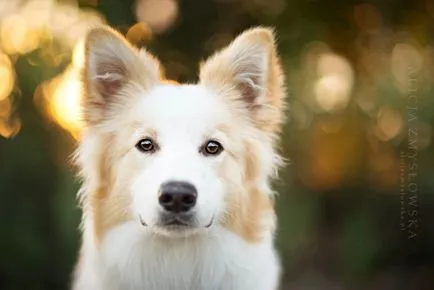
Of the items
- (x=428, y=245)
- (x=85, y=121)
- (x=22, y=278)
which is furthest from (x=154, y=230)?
(x=428, y=245)

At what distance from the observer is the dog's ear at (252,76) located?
1.48m

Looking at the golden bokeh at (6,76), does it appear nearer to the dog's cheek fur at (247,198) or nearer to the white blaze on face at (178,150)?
the white blaze on face at (178,150)

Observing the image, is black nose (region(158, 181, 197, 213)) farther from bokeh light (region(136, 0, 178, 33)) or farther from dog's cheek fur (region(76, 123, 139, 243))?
bokeh light (region(136, 0, 178, 33))

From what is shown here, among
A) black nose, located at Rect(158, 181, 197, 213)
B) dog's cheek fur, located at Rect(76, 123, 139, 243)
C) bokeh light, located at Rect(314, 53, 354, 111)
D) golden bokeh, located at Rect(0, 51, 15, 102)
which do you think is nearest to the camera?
black nose, located at Rect(158, 181, 197, 213)

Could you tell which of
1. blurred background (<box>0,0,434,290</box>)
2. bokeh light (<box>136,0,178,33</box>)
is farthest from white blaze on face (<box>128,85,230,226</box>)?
bokeh light (<box>136,0,178,33</box>)

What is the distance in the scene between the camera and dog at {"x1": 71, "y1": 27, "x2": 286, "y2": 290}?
1.38 metres

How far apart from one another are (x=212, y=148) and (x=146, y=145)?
0.48 ft

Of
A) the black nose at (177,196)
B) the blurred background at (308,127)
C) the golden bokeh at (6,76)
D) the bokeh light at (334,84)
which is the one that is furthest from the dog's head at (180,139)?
the bokeh light at (334,84)

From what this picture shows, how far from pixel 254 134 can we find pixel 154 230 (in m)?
0.33

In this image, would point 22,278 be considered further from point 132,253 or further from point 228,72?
point 228,72

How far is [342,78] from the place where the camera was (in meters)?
2.59

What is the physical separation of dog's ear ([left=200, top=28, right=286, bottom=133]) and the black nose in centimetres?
28

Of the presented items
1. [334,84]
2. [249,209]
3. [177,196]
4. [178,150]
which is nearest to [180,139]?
[178,150]

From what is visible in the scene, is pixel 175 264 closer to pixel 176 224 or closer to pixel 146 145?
pixel 176 224
